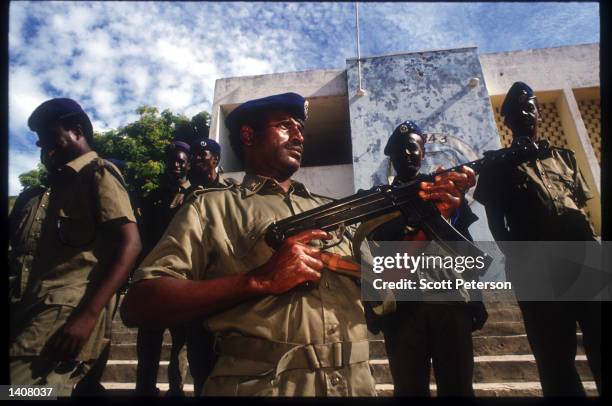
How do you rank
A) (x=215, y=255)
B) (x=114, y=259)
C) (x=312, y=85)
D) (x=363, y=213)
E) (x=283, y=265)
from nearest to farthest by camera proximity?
(x=283, y=265) < (x=215, y=255) < (x=114, y=259) < (x=363, y=213) < (x=312, y=85)

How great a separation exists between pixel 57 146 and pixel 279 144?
1.43m

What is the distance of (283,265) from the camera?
1.59 metres

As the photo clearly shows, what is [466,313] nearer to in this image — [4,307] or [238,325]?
[238,325]

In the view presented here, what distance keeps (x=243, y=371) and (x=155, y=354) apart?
2005 mm

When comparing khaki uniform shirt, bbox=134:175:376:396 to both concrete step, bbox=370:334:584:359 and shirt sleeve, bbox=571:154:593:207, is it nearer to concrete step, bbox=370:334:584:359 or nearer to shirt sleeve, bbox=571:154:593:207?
shirt sleeve, bbox=571:154:593:207

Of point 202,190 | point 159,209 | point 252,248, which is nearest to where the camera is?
point 252,248

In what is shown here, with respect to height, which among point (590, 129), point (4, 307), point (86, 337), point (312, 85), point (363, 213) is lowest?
point (86, 337)

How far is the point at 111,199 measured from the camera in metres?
2.11

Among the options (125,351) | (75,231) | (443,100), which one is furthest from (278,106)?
(443,100)

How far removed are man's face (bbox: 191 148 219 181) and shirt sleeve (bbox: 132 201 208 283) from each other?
231 cm

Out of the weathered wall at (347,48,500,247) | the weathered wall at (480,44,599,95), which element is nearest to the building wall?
the weathered wall at (480,44,599,95)

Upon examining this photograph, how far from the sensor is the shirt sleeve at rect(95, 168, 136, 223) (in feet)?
6.79

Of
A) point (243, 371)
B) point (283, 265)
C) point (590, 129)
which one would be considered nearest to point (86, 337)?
point (243, 371)

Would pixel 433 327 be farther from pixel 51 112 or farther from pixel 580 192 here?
pixel 51 112
